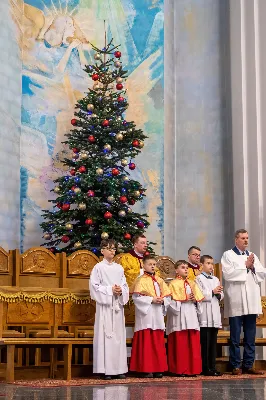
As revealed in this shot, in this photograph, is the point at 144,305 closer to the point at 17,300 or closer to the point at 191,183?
the point at 17,300

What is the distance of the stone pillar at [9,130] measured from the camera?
14555mm

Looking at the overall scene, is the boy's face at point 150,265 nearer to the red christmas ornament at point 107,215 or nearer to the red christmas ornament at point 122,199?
the red christmas ornament at point 107,215

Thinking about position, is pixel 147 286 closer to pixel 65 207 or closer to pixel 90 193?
pixel 90 193

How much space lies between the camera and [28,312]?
1053 centimetres

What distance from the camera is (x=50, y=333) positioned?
10555mm

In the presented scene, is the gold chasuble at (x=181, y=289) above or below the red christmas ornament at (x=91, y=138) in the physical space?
below

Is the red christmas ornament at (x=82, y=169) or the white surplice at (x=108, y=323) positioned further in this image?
the red christmas ornament at (x=82, y=169)

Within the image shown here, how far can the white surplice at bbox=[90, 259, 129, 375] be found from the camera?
33.6 ft

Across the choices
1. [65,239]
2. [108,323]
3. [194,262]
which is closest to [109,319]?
[108,323]

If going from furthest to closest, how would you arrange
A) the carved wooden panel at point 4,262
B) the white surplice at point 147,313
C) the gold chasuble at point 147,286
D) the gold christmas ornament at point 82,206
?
the gold christmas ornament at point 82,206, the carved wooden panel at point 4,262, the gold chasuble at point 147,286, the white surplice at point 147,313

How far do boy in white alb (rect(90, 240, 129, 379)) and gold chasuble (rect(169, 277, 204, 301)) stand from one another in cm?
72

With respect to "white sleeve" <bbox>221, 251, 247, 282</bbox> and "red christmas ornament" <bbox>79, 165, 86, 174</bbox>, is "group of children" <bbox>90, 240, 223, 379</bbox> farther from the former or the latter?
"red christmas ornament" <bbox>79, 165, 86, 174</bbox>

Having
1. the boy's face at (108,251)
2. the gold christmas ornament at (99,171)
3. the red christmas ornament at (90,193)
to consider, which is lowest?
the boy's face at (108,251)

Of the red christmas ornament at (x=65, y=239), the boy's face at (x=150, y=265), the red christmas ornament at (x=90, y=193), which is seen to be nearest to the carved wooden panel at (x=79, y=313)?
the boy's face at (x=150, y=265)
